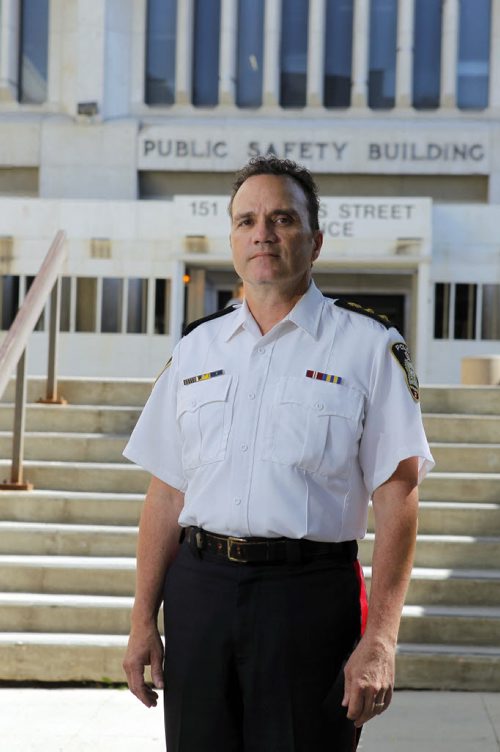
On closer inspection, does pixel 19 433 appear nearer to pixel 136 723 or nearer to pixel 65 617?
pixel 65 617

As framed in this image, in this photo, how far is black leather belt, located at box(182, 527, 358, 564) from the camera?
215cm

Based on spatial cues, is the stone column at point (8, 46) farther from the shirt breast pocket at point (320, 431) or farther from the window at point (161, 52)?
the shirt breast pocket at point (320, 431)

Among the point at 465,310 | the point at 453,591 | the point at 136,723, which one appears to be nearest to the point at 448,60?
the point at 465,310

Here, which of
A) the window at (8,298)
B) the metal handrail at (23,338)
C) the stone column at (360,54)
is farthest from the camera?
the stone column at (360,54)

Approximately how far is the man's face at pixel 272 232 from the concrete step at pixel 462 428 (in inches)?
173

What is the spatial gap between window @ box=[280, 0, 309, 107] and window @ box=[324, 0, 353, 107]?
0.57 meters

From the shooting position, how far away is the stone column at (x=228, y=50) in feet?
85.3

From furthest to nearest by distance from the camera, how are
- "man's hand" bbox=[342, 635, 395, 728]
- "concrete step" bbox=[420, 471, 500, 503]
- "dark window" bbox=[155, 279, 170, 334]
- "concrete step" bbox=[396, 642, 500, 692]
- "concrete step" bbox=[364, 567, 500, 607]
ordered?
"dark window" bbox=[155, 279, 170, 334]
"concrete step" bbox=[420, 471, 500, 503]
"concrete step" bbox=[364, 567, 500, 607]
"concrete step" bbox=[396, 642, 500, 692]
"man's hand" bbox=[342, 635, 395, 728]

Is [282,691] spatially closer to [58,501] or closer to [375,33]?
[58,501]

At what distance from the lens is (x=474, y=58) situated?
1030 inches

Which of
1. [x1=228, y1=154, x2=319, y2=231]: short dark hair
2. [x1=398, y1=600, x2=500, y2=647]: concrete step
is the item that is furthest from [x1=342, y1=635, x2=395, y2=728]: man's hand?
[x1=398, y1=600, x2=500, y2=647]: concrete step

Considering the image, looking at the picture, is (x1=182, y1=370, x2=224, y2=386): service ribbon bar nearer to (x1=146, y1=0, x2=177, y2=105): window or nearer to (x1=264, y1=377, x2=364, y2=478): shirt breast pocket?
(x1=264, y1=377, x2=364, y2=478): shirt breast pocket

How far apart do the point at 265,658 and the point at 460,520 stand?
3.77 metres

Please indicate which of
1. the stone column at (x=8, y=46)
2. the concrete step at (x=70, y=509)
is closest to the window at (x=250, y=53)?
the stone column at (x=8, y=46)
